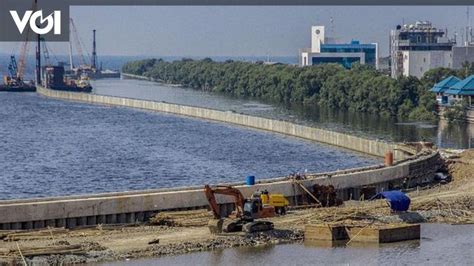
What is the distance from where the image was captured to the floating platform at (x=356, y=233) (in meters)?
34.6

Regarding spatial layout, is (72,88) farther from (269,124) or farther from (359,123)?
(269,124)

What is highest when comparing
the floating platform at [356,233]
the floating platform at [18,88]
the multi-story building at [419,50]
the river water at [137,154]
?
the multi-story building at [419,50]

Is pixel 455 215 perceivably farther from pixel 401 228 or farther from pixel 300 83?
pixel 300 83

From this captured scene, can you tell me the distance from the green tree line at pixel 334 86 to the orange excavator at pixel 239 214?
6495 cm

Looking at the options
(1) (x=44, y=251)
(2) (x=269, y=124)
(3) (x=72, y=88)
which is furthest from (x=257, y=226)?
(3) (x=72, y=88)

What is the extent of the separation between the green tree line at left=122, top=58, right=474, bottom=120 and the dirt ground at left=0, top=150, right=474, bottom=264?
199 ft

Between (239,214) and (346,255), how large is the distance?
12.1ft

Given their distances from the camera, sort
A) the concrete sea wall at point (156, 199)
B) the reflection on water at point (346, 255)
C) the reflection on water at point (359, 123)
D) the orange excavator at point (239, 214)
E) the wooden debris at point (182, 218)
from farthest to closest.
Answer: the reflection on water at point (359, 123)
the wooden debris at point (182, 218)
the concrete sea wall at point (156, 199)
the orange excavator at point (239, 214)
the reflection on water at point (346, 255)

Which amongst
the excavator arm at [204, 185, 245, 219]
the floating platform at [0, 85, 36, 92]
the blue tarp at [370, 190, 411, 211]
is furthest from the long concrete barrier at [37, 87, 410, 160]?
the excavator arm at [204, 185, 245, 219]

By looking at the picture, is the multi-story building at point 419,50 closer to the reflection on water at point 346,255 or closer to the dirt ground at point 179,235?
the dirt ground at point 179,235

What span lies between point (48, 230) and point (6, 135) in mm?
57576

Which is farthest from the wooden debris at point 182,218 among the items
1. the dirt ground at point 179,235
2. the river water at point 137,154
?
the river water at point 137,154

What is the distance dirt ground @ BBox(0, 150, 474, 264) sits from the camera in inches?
1220

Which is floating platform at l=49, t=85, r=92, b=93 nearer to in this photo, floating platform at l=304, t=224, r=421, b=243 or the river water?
the river water
